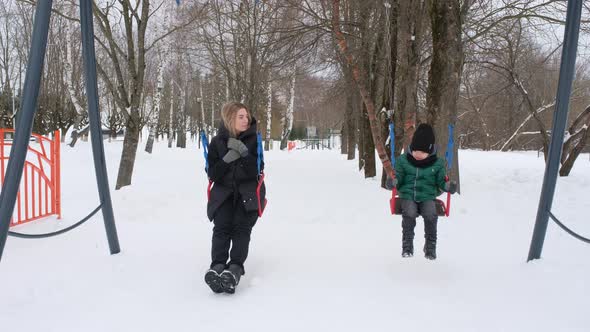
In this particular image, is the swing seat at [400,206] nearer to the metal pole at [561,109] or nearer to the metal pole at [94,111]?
the metal pole at [561,109]

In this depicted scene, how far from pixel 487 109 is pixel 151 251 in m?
32.4

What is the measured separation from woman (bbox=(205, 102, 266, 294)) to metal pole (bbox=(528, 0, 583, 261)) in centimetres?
262

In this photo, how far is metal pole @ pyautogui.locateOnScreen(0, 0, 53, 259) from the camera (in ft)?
10.1

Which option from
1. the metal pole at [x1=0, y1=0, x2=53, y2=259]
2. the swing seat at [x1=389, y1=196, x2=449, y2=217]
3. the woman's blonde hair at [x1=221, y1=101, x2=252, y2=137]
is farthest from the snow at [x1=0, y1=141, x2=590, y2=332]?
the woman's blonde hair at [x1=221, y1=101, x2=252, y2=137]

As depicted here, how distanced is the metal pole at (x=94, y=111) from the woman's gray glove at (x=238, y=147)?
136cm

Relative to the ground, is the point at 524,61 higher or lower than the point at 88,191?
higher


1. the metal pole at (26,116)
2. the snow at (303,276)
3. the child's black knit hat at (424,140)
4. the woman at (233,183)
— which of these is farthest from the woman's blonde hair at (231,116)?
the child's black knit hat at (424,140)

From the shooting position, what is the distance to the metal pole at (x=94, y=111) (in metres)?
4.01

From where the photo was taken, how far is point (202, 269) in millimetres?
4109

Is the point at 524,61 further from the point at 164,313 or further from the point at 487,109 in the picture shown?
the point at 487,109

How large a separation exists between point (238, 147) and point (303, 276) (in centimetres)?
127

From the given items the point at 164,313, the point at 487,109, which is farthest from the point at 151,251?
the point at 487,109

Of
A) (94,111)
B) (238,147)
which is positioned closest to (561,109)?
(238,147)

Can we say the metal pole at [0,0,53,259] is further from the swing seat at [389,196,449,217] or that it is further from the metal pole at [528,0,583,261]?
the metal pole at [528,0,583,261]
